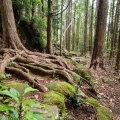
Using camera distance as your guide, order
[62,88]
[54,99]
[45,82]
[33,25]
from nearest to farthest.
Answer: [54,99], [62,88], [45,82], [33,25]

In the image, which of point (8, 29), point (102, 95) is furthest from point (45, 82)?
point (8, 29)

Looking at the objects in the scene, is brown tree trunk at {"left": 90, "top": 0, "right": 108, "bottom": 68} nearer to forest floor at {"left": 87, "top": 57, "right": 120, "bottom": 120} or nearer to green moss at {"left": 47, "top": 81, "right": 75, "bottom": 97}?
forest floor at {"left": 87, "top": 57, "right": 120, "bottom": 120}

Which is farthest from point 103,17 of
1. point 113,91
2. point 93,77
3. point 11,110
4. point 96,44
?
point 11,110

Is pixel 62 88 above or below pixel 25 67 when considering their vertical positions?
below

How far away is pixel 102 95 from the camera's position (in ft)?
21.8

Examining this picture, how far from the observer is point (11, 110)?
6.16ft

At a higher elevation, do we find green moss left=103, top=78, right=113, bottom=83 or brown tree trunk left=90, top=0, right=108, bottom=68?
brown tree trunk left=90, top=0, right=108, bottom=68

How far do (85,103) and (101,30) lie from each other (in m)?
5.26

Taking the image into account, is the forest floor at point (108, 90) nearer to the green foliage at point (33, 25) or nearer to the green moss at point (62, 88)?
the green moss at point (62, 88)

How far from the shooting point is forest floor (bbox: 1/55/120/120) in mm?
4195

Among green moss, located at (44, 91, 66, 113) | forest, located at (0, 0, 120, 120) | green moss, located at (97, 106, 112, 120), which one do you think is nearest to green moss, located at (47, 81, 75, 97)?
forest, located at (0, 0, 120, 120)

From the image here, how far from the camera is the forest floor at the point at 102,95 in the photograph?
4195mm

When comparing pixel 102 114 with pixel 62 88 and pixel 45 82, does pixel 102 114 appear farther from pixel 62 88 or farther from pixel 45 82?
pixel 45 82

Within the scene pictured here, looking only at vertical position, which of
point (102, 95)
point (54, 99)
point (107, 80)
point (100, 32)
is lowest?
point (102, 95)
